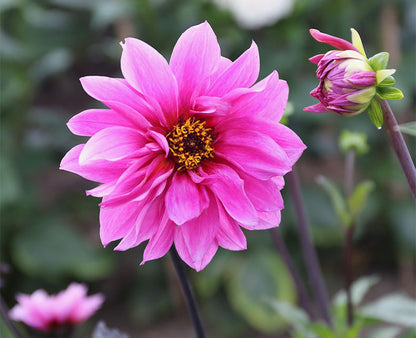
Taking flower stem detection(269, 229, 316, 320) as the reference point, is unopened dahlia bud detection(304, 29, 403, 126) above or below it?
above

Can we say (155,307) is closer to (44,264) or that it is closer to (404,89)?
(44,264)

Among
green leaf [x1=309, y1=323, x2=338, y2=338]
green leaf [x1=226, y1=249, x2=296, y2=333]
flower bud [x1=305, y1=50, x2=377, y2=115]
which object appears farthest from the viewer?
green leaf [x1=226, y1=249, x2=296, y2=333]

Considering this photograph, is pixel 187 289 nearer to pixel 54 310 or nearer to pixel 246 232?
pixel 54 310

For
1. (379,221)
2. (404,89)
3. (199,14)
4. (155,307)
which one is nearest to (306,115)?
(404,89)

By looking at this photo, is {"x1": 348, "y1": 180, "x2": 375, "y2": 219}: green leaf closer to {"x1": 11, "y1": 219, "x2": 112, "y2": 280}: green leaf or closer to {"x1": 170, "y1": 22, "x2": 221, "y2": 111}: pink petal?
{"x1": 170, "y1": 22, "x2": 221, "y2": 111}: pink petal

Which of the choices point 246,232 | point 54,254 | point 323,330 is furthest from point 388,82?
point 54,254

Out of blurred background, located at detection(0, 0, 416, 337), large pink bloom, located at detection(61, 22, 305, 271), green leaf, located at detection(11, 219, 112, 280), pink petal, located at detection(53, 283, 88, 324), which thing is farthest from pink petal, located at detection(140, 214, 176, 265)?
green leaf, located at detection(11, 219, 112, 280)
